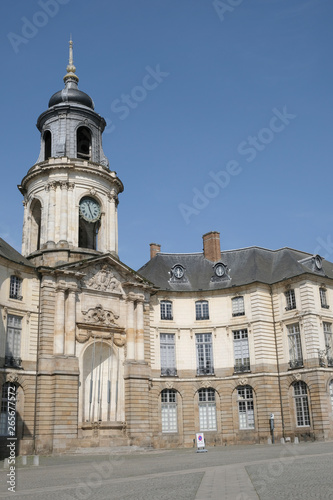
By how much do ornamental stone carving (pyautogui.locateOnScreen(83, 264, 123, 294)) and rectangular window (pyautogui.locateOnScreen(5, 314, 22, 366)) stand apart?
478 cm

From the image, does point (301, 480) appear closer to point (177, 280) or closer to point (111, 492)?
point (111, 492)

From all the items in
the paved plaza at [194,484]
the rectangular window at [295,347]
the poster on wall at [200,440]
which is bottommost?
the paved plaza at [194,484]

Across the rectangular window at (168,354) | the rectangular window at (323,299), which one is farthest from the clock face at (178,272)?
the rectangular window at (323,299)

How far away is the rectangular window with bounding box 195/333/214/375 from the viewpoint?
36750 mm

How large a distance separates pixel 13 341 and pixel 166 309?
36.4 ft

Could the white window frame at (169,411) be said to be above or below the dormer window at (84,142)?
below

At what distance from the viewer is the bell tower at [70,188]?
34.9 m

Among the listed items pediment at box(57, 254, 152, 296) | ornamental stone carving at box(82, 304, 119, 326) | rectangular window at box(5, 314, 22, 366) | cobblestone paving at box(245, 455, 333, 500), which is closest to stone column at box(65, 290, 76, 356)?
ornamental stone carving at box(82, 304, 119, 326)

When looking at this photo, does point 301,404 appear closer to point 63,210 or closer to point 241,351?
point 241,351

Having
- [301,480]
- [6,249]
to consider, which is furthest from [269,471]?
[6,249]

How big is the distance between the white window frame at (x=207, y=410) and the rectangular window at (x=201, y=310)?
4.77 meters

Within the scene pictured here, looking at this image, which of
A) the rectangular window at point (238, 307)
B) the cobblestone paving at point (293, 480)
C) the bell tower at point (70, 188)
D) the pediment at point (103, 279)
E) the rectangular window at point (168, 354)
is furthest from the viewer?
the rectangular window at point (238, 307)

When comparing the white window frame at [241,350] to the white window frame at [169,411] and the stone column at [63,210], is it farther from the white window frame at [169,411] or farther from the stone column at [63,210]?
the stone column at [63,210]

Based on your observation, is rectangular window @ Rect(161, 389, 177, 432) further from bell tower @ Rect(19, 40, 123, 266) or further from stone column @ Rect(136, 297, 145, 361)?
bell tower @ Rect(19, 40, 123, 266)
